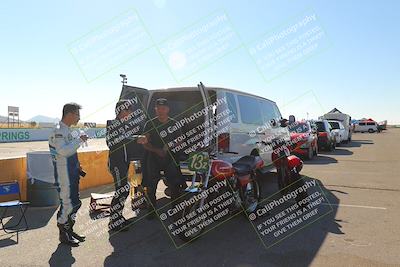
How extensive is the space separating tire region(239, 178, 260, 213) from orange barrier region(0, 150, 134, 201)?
228cm

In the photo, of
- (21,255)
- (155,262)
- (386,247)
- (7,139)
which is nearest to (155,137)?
(155,262)

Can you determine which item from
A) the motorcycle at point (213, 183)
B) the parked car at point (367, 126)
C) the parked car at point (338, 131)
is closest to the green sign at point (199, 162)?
the motorcycle at point (213, 183)

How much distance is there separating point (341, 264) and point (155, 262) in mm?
2108

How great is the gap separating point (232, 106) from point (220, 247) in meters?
2.79

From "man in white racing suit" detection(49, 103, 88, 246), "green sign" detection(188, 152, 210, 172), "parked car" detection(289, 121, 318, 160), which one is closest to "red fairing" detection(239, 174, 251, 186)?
"green sign" detection(188, 152, 210, 172)

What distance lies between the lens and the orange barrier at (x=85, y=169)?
7.09 meters

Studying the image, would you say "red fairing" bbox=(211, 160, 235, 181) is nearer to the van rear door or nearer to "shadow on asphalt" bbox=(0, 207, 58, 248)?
the van rear door

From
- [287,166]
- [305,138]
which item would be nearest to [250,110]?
[287,166]

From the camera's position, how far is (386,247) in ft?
16.0

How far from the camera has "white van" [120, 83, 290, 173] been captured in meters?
6.11

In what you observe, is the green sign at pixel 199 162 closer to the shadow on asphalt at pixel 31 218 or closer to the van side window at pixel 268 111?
the shadow on asphalt at pixel 31 218

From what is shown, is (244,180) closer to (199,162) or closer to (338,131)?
(199,162)

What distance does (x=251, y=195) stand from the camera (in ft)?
21.2

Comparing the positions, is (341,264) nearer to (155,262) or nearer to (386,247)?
(386,247)
